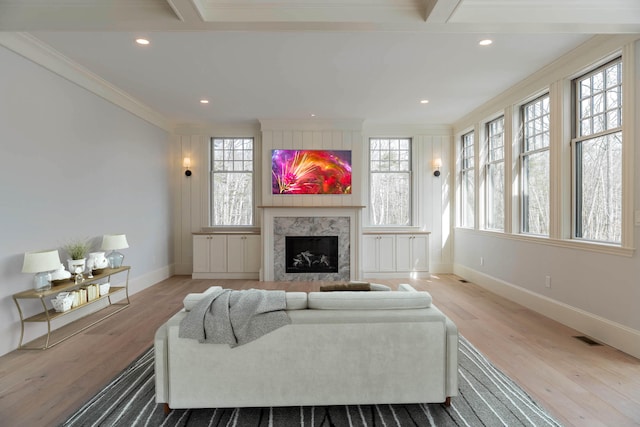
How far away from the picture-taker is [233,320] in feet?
6.43

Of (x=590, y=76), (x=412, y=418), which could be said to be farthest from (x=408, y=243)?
(x=412, y=418)

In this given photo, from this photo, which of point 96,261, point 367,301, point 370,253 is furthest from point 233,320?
point 370,253

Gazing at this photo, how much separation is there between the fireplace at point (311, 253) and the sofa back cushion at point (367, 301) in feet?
12.4

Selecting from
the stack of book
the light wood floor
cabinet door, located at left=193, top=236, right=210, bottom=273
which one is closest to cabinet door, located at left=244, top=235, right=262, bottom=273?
cabinet door, located at left=193, top=236, right=210, bottom=273

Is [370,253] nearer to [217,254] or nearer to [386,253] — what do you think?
[386,253]

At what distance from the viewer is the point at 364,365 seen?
1.98 meters

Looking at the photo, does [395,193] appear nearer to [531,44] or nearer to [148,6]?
[531,44]

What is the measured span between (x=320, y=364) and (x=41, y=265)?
2.72 m

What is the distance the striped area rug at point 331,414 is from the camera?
77.1 inches

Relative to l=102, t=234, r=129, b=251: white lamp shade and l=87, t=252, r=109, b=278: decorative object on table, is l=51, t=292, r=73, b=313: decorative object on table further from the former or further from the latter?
l=102, t=234, r=129, b=251: white lamp shade

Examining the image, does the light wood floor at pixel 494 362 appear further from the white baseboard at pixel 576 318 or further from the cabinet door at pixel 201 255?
the cabinet door at pixel 201 255

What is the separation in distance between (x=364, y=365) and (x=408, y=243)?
14.2ft

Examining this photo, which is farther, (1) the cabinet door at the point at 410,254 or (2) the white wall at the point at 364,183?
(2) the white wall at the point at 364,183

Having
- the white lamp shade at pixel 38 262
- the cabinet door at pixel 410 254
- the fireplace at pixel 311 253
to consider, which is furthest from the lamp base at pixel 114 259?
the cabinet door at pixel 410 254
